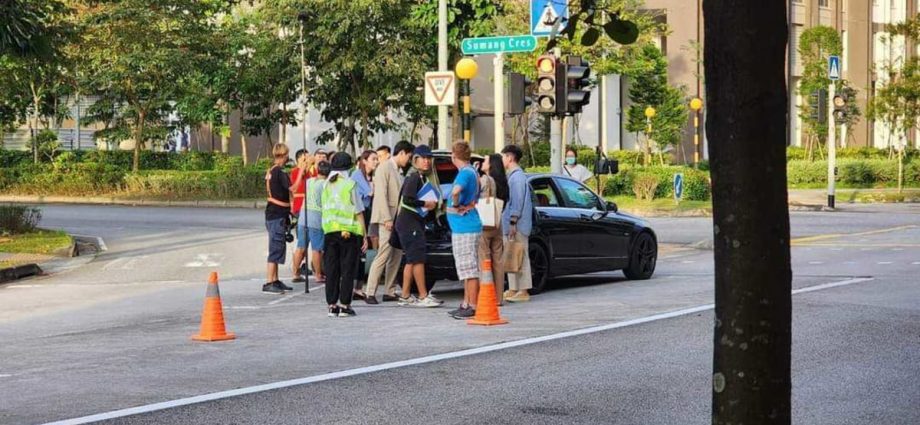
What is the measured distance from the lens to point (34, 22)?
76.5 feet

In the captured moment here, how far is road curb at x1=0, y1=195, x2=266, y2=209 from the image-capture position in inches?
1528

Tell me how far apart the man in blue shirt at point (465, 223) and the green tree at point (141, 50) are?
29.4 meters

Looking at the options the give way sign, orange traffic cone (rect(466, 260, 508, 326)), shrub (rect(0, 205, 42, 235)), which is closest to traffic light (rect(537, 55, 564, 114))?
the give way sign

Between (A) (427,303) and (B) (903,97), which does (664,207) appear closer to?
(B) (903,97)

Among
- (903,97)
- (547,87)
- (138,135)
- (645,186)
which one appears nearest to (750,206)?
(547,87)

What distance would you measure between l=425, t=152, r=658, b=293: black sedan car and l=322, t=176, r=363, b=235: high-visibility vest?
1628mm

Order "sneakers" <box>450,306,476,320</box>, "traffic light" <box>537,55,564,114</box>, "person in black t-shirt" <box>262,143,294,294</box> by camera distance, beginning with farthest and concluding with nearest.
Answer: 1. "traffic light" <box>537,55,564,114</box>
2. "person in black t-shirt" <box>262,143,294,294</box>
3. "sneakers" <box>450,306,476,320</box>

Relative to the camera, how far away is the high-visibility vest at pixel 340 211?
1361 cm

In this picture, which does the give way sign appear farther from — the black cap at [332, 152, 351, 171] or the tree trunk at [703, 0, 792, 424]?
the tree trunk at [703, 0, 792, 424]

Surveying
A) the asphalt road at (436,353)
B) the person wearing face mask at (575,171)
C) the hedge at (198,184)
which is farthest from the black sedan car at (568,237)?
the hedge at (198,184)

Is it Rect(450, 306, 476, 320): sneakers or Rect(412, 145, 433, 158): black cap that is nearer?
Rect(450, 306, 476, 320): sneakers

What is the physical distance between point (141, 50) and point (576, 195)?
28.4 meters

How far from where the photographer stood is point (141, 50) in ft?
139

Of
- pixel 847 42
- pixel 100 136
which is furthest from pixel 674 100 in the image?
pixel 100 136
